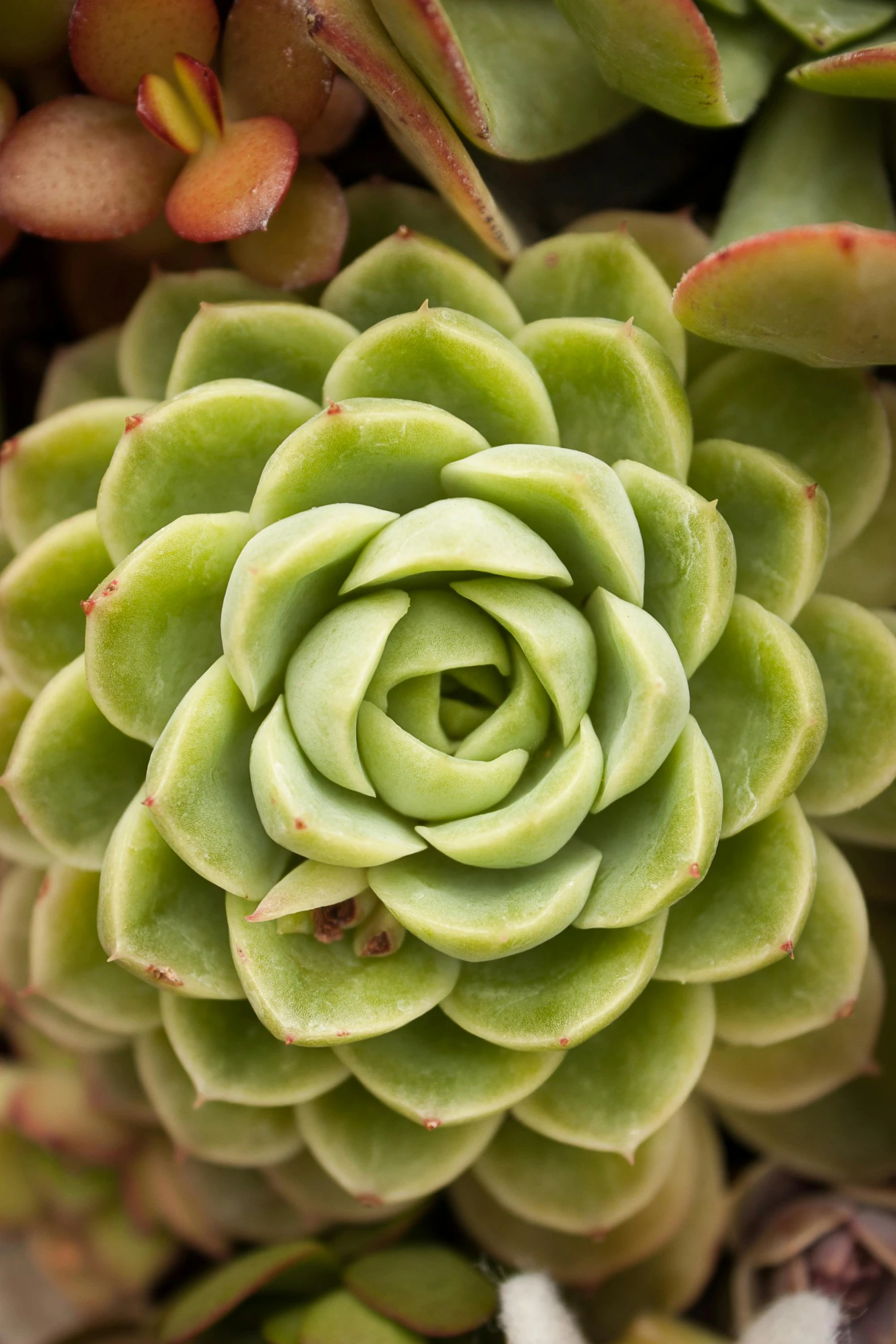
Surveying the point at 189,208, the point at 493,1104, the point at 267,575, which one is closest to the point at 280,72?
the point at 189,208

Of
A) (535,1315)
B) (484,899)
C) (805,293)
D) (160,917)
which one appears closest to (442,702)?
(484,899)

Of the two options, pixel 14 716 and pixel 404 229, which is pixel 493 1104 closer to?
pixel 14 716

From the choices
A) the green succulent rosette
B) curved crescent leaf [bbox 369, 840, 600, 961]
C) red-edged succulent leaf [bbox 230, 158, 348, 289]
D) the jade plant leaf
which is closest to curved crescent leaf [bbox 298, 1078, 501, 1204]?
the green succulent rosette

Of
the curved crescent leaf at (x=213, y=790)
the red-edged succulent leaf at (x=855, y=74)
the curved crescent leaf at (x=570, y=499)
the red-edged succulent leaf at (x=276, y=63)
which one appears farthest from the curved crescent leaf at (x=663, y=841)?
the red-edged succulent leaf at (x=276, y=63)

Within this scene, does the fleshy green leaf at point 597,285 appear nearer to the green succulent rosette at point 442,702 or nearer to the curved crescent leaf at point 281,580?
the green succulent rosette at point 442,702

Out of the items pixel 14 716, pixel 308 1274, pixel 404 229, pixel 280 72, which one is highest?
pixel 280 72
